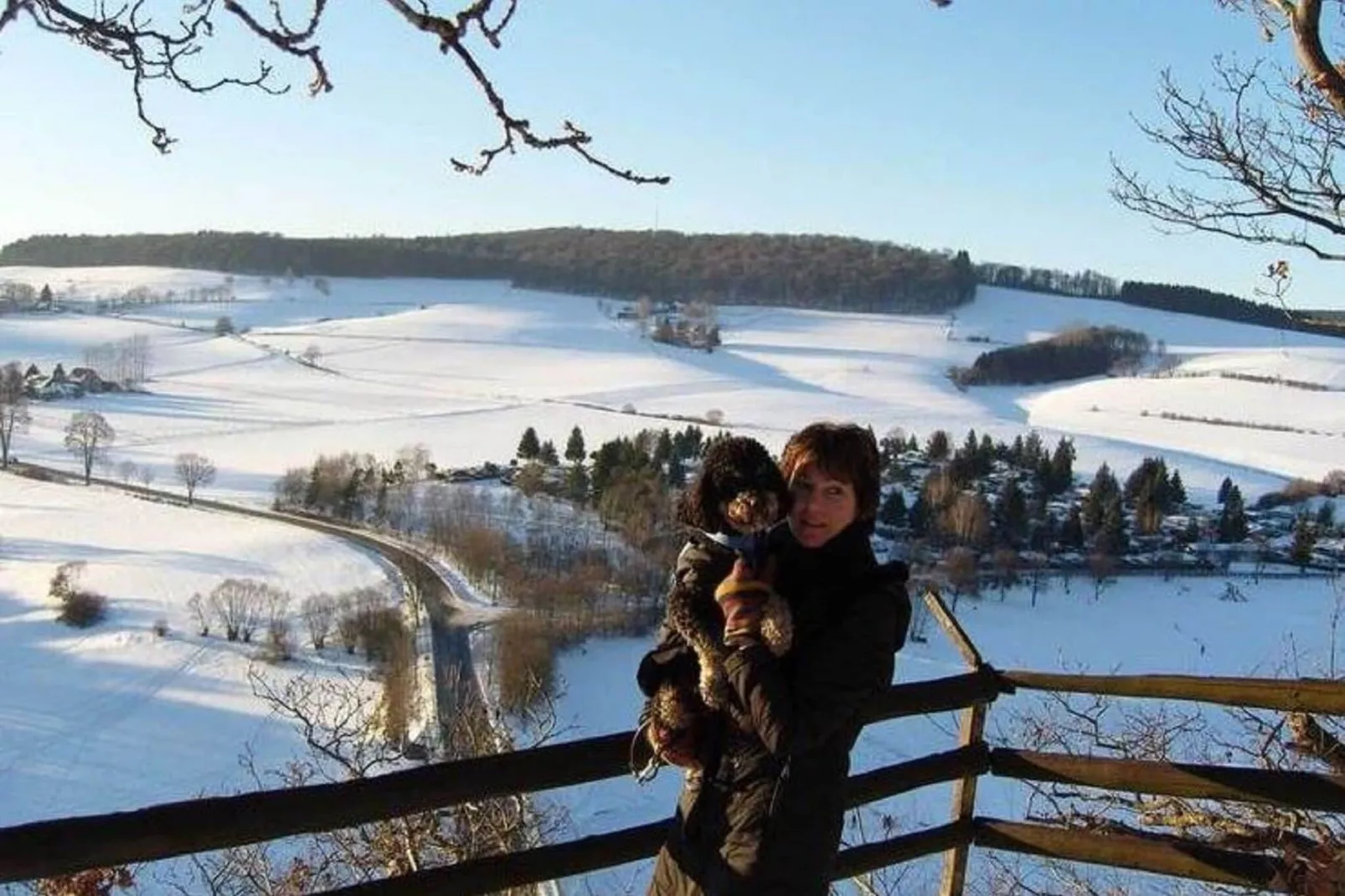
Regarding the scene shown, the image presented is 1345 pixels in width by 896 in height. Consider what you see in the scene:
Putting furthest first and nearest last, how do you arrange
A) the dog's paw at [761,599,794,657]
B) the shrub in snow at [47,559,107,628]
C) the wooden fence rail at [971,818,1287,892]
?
1. the shrub in snow at [47,559,107,628]
2. the wooden fence rail at [971,818,1287,892]
3. the dog's paw at [761,599,794,657]

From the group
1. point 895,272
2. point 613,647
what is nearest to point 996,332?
point 895,272

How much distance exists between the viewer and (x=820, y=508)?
7.45ft

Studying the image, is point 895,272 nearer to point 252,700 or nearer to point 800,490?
point 252,700

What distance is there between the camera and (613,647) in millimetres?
38438

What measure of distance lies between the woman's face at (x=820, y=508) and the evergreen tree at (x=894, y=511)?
5234 cm

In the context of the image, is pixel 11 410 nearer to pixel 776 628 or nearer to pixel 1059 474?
pixel 1059 474

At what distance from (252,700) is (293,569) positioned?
1303cm

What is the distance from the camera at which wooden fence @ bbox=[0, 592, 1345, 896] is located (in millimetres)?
2213

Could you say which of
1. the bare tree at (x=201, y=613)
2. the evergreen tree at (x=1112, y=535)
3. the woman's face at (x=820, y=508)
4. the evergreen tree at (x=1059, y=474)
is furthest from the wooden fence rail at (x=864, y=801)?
the evergreen tree at (x=1059, y=474)

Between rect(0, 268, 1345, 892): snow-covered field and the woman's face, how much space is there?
354 cm

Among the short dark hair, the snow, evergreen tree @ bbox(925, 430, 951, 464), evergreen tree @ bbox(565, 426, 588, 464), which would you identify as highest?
the short dark hair

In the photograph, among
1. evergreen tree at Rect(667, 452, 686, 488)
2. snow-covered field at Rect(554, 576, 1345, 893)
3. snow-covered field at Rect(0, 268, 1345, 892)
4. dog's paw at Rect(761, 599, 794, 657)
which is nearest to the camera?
dog's paw at Rect(761, 599, 794, 657)

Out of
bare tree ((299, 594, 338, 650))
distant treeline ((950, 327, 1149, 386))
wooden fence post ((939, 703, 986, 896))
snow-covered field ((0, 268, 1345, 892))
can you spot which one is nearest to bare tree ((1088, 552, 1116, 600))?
snow-covered field ((0, 268, 1345, 892))

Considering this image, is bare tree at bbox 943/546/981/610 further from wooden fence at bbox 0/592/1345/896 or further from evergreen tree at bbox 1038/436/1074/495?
wooden fence at bbox 0/592/1345/896
